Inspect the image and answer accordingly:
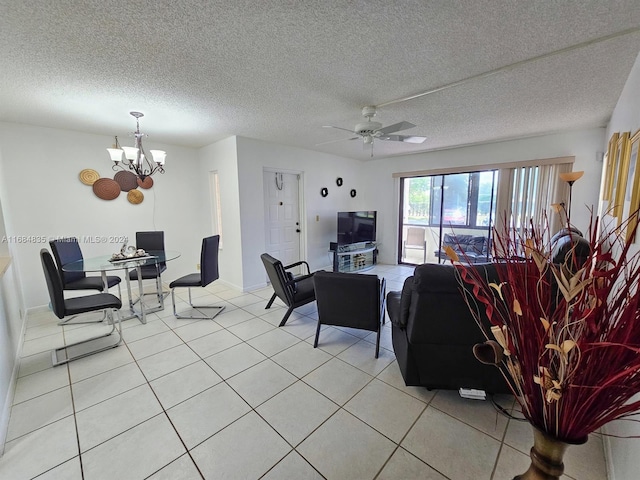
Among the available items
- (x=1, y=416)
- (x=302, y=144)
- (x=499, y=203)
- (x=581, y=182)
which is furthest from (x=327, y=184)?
(x=1, y=416)

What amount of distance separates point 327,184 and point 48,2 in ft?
14.5

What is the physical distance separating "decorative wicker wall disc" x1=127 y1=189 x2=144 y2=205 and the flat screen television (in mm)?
3417

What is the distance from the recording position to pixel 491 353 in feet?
2.75

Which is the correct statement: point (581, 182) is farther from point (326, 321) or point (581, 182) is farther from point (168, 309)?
point (168, 309)

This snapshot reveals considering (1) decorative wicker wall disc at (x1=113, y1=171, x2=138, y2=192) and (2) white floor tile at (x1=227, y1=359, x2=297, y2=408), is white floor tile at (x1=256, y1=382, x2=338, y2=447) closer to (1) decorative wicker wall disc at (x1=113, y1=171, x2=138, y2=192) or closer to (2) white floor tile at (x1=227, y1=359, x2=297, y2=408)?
(2) white floor tile at (x1=227, y1=359, x2=297, y2=408)

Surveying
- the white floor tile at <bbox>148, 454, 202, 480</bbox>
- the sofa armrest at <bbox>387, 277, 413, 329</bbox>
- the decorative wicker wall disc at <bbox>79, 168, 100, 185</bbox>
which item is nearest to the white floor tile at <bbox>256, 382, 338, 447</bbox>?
the white floor tile at <bbox>148, 454, 202, 480</bbox>

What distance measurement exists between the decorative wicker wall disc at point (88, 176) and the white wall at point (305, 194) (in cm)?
204

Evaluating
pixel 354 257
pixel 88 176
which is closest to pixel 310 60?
pixel 88 176

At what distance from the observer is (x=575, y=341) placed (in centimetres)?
63

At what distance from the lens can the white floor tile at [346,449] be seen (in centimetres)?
146

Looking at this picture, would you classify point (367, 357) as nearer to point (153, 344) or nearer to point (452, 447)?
point (452, 447)

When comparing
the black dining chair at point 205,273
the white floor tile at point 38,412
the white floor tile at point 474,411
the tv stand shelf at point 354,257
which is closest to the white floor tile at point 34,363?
the white floor tile at point 38,412

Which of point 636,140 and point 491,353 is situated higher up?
point 636,140

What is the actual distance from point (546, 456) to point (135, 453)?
1977mm
